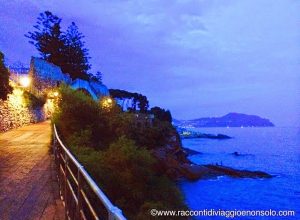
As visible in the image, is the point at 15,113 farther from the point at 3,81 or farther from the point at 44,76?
the point at 44,76

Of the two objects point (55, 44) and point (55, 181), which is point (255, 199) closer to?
point (55, 181)

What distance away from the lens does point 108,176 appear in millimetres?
13859

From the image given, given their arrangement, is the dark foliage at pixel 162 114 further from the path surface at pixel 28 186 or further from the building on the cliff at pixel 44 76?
the path surface at pixel 28 186

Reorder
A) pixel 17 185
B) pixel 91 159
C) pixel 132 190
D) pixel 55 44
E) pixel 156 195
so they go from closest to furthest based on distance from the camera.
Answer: pixel 17 185 < pixel 91 159 < pixel 132 190 < pixel 156 195 < pixel 55 44

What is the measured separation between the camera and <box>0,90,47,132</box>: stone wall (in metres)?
22.0

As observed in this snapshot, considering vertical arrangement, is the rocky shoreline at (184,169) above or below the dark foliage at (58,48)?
below

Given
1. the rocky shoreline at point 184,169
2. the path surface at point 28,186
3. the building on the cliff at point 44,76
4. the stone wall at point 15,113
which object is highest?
the building on the cliff at point 44,76

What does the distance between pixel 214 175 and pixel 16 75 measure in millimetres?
24919

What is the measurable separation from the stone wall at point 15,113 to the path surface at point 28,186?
9852 mm

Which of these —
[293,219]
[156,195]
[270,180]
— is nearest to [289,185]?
[270,180]

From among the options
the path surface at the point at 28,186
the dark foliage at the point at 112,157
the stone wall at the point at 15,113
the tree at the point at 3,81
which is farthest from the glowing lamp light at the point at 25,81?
the path surface at the point at 28,186

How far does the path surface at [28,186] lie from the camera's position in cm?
573

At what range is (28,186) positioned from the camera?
7.59 m

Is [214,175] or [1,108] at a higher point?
[1,108]
